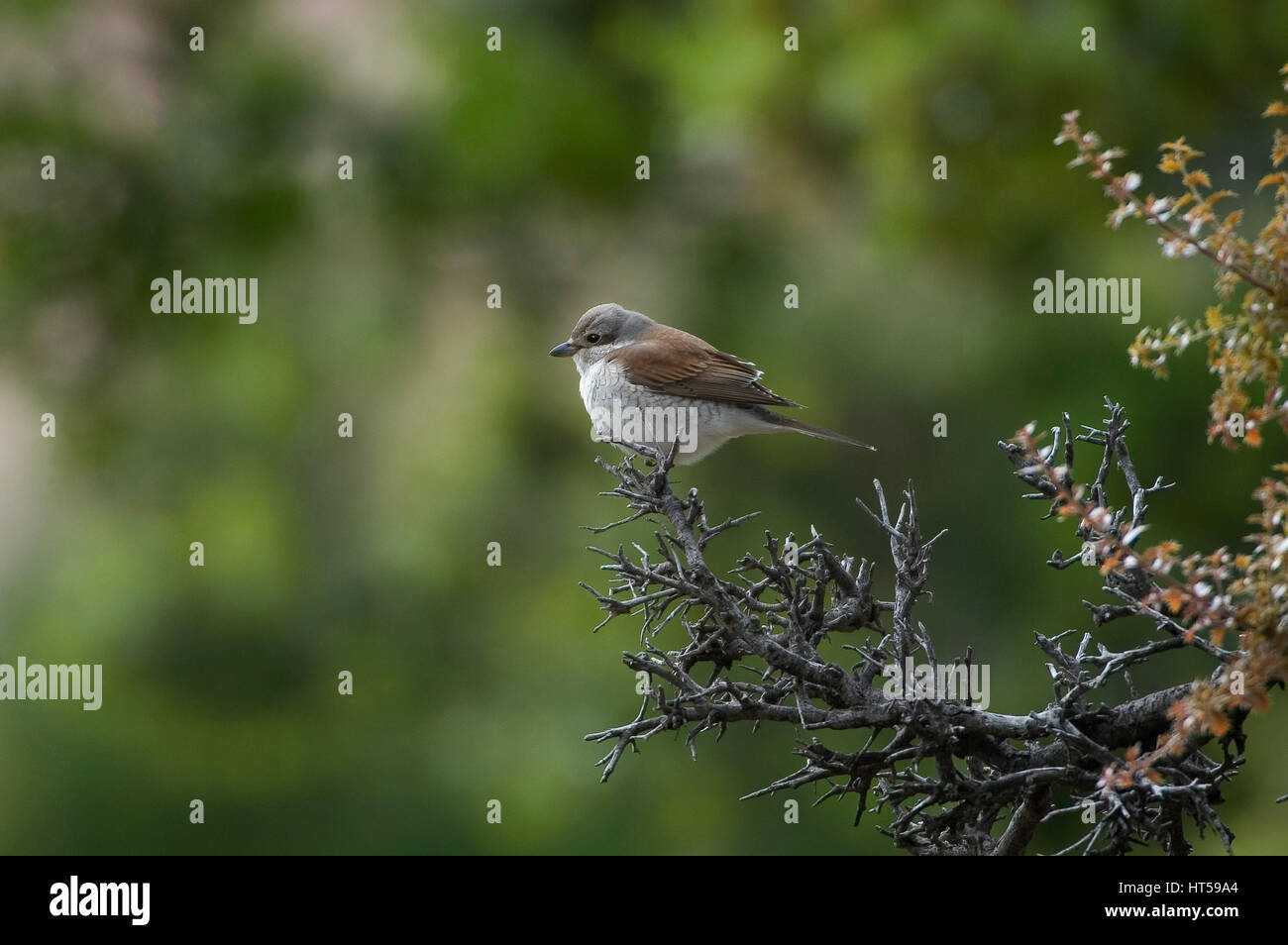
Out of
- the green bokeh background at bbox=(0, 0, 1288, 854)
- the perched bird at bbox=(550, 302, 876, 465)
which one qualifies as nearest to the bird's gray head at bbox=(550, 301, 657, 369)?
the perched bird at bbox=(550, 302, 876, 465)

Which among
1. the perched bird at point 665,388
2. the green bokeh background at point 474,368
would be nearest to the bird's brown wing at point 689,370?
the perched bird at point 665,388

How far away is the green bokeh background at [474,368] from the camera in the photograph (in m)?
8.11

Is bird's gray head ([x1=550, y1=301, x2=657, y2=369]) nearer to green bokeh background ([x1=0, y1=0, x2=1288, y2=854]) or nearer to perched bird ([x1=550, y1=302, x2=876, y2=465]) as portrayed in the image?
perched bird ([x1=550, y1=302, x2=876, y2=465])

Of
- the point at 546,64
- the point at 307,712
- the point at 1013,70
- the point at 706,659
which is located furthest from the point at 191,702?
the point at 706,659

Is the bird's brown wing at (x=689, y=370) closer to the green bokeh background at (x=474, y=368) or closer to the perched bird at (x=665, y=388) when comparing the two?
the perched bird at (x=665, y=388)

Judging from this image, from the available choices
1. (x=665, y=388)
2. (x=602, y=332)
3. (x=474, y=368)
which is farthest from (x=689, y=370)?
(x=474, y=368)

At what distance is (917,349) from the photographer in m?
8.59

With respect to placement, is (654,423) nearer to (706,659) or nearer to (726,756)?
(706,659)

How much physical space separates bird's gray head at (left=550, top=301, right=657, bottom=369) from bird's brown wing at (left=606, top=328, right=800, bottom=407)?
0.09m

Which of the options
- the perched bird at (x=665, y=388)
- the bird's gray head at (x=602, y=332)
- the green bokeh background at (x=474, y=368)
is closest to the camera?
the perched bird at (x=665, y=388)

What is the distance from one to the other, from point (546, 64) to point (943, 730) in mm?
7296

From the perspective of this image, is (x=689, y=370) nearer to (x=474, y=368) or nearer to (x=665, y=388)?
(x=665, y=388)

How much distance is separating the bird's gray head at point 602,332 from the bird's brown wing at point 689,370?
9 centimetres

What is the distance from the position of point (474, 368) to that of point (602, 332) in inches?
172
